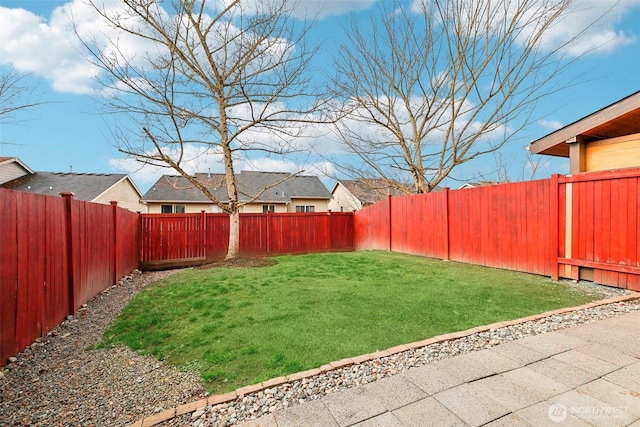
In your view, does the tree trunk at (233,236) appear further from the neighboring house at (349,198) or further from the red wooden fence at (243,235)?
the neighboring house at (349,198)

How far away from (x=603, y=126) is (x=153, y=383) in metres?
7.57

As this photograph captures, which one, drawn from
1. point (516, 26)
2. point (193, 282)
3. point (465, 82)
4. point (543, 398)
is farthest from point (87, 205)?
point (516, 26)

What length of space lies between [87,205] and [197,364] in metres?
3.68

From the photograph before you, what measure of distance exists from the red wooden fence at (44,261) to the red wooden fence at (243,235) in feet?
10.1

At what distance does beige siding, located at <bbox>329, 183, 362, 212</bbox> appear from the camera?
24.6m

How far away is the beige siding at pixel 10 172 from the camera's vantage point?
1460 cm

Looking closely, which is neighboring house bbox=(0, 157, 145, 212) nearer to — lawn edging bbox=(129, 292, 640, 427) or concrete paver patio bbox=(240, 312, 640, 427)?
lawn edging bbox=(129, 292, 640, 427)

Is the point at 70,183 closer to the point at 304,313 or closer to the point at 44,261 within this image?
the point at 44,261

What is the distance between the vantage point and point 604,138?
5805mm

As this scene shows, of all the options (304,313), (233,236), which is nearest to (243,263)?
(233,236)

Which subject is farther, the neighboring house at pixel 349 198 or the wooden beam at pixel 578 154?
the neighboring house at pixel 349 198

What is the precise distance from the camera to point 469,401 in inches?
73.1

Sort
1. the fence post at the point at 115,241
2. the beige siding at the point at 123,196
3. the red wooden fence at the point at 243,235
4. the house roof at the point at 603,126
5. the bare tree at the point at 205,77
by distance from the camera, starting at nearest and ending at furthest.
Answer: the house roof at the point at 603,126, the fence post at the point at 115,241, the bare tree at the point at 205,77, the red wooden fence at the point at 243,235, the beige siding at the point at 123,196

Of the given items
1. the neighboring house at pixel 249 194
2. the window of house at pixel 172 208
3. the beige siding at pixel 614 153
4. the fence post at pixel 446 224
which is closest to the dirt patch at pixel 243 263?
the fence post at pixel 446 224
